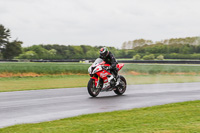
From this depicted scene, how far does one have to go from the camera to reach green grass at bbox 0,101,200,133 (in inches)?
247

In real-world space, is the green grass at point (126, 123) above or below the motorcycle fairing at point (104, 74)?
below

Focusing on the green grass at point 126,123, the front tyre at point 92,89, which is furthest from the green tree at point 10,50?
the green grass at point 126,123

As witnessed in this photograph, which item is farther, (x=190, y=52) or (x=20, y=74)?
(x=190, y=52)

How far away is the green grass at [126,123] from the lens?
626 cm

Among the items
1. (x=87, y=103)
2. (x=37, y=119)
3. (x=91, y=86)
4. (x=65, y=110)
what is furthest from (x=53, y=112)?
(x=91, y=86)

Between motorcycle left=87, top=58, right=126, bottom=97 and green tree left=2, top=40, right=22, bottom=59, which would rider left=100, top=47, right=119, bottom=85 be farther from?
green tree left=2, top=40, right=22, bottom=59

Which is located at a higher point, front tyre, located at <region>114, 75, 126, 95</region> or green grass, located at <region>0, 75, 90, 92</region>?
front tyre, located at <region>114, 75, 126, 95</region>

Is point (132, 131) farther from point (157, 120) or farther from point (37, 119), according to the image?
point (37, 119)

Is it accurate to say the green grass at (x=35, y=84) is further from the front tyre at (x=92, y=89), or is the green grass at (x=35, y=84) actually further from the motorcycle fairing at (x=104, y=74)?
the motorcycle fairing at (x=104, y=74)

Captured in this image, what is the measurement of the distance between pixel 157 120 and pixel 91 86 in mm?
5475

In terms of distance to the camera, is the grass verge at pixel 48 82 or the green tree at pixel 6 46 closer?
the grass verge at pixel 48 82

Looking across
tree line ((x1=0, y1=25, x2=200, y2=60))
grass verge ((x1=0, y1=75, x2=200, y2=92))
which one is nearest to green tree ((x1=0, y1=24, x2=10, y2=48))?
tree line ((x1=0, y1=25, x2=200, y2=60))

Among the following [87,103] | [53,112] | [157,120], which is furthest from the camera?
[87,103]

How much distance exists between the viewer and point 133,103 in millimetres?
10852
